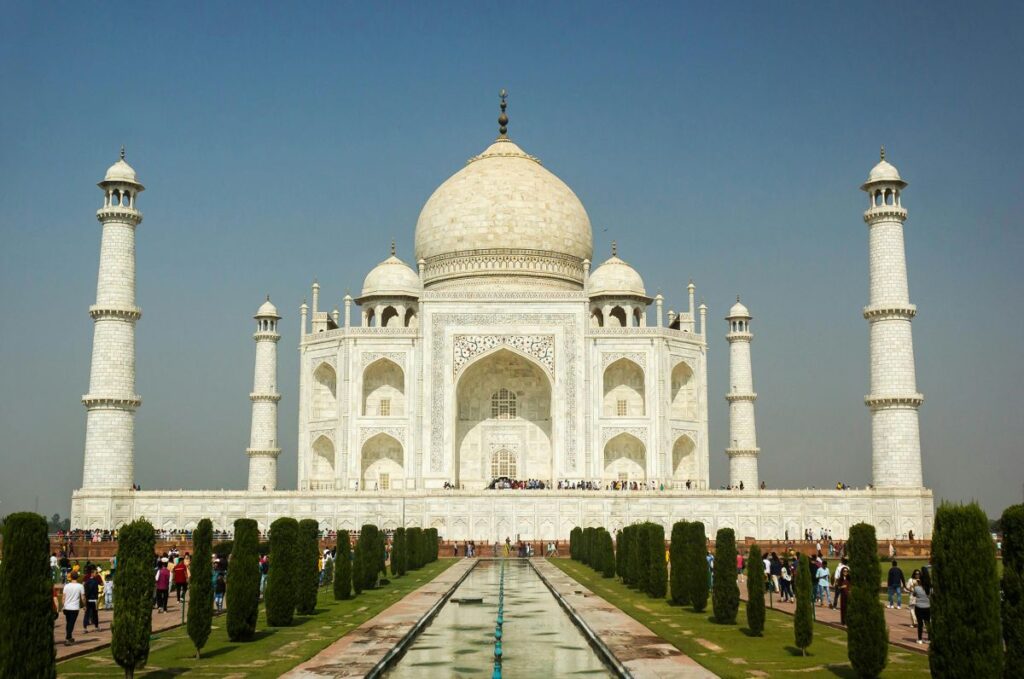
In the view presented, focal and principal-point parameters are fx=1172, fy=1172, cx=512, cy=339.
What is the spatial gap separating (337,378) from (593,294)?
25.8 feet

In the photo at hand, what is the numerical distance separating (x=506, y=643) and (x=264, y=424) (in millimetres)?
23795

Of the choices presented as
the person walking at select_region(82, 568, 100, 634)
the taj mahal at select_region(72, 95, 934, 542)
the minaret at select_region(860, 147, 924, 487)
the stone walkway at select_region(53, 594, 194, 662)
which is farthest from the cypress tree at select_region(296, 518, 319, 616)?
the minaret at select_region(860, 147, 924, 487)

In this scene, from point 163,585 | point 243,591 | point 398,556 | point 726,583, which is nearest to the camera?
point 243,591

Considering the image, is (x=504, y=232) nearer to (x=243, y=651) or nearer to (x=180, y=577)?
(x=180, y=577)

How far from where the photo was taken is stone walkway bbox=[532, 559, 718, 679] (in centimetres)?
941

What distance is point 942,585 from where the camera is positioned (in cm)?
834

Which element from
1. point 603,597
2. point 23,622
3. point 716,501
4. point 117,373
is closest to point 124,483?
point 117,373

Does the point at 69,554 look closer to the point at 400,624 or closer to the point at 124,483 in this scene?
the point at 124,483

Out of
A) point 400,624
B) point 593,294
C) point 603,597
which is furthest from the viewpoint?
point 593,294

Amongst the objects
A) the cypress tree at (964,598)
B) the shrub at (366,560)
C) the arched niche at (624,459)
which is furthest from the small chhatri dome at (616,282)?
the cypress tree at (964,598)

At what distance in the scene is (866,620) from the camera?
922cm

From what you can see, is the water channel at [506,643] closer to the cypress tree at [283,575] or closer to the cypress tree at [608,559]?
the cypress tree at [283,575]

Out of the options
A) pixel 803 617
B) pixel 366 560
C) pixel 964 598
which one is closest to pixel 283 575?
pixel 366 560

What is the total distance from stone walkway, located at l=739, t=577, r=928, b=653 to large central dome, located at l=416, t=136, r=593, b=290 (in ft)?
63.7
